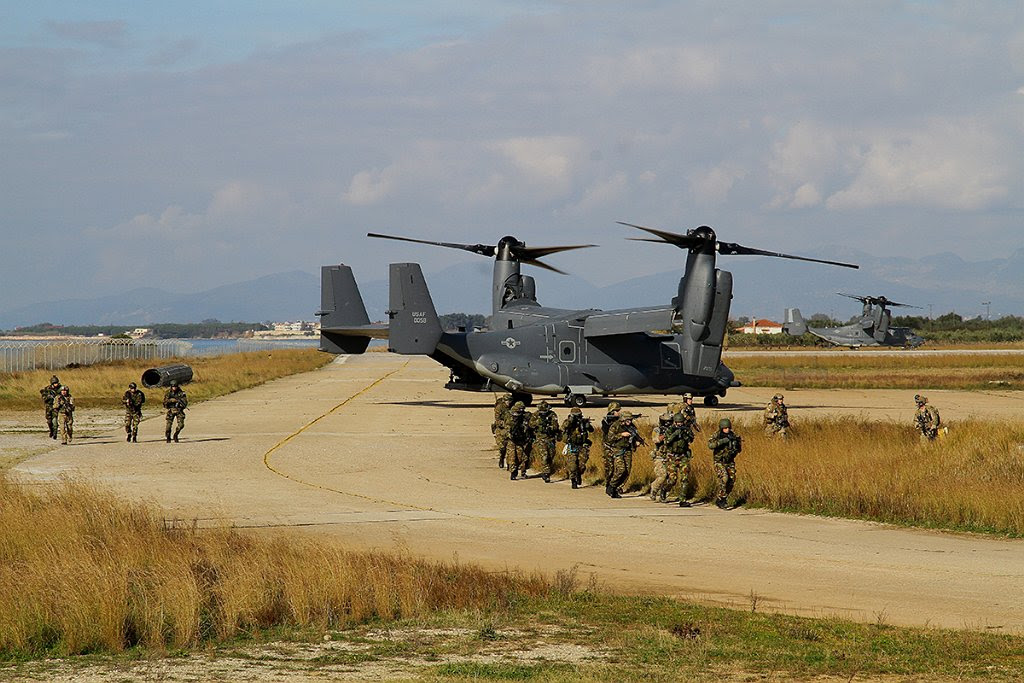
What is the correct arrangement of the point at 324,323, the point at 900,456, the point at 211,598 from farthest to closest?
1. the point at 324,323
2. the point at 900,456
3. the point at 211,598

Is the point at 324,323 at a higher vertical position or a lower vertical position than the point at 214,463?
higher

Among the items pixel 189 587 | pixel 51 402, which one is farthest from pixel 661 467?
pixel 51 402

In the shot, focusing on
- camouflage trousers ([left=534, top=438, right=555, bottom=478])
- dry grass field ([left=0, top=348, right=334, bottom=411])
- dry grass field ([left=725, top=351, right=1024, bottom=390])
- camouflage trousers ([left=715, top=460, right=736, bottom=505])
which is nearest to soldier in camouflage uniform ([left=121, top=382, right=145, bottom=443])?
camouflage trousers ([left=534, top=438, right=555, bottom=478])

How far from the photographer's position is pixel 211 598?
12305 millimetres

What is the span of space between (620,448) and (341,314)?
25733mm

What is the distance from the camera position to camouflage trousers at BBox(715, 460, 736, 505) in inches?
822

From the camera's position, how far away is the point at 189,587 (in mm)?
11789

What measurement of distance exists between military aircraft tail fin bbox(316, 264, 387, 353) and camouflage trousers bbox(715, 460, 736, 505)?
83.9 feet

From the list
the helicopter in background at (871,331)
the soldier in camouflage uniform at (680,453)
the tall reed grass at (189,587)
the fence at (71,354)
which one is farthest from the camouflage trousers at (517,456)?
the helicopter in background at (871,331)

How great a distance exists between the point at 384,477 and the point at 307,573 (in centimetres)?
1225

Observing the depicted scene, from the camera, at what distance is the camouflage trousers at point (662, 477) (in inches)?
844

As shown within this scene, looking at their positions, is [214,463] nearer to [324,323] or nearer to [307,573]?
[307,573]

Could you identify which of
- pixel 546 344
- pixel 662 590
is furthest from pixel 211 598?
pixel 546 344

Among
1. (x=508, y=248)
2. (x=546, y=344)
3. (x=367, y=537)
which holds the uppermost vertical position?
(x=508, y=248)
